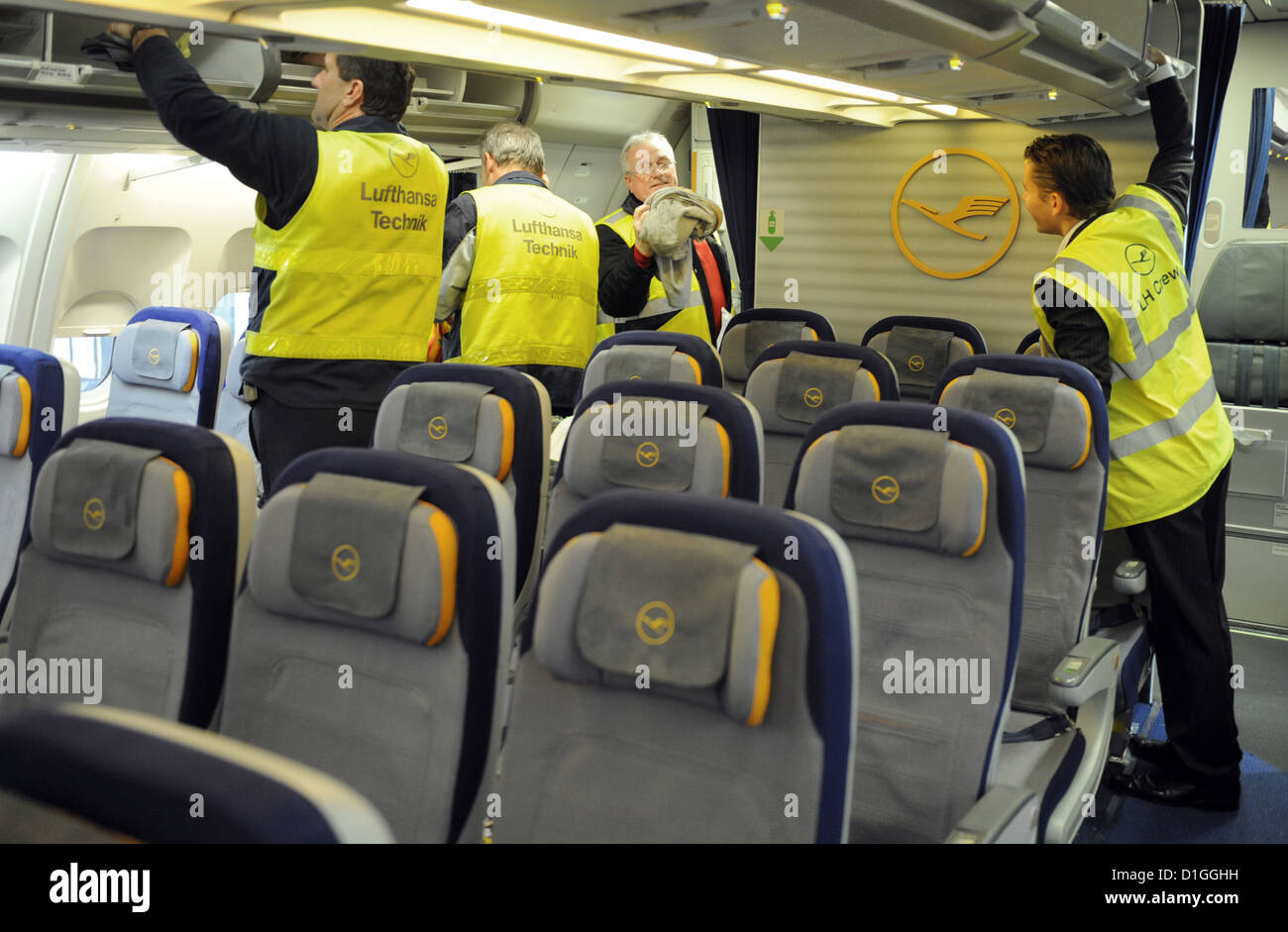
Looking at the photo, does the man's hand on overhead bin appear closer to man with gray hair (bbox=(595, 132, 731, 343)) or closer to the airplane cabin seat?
the airplane cabin seat

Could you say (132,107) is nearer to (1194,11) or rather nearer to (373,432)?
(373,432)

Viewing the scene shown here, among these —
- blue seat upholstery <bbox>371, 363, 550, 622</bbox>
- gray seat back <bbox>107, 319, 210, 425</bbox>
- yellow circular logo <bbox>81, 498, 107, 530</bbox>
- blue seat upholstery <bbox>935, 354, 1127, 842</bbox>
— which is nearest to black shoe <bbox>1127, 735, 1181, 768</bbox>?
blue seat upholstery <bbox>935, 354, 1127, 842</bbox>

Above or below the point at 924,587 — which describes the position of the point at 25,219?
above

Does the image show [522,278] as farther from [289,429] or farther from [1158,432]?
[1158,432]

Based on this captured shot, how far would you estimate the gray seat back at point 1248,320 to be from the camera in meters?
5.65

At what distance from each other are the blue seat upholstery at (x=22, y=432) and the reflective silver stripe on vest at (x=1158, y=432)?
10.3ft

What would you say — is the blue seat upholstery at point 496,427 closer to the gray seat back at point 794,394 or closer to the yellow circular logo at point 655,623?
the gray seat back at point 794,394

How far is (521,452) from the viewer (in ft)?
10.4

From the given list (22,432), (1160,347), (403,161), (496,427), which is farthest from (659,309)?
(22,432)

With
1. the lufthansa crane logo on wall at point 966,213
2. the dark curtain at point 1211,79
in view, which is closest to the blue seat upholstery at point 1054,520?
the dark curtain at point 1211,79

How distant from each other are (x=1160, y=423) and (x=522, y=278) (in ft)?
7.71

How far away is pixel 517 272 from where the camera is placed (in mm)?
4309
